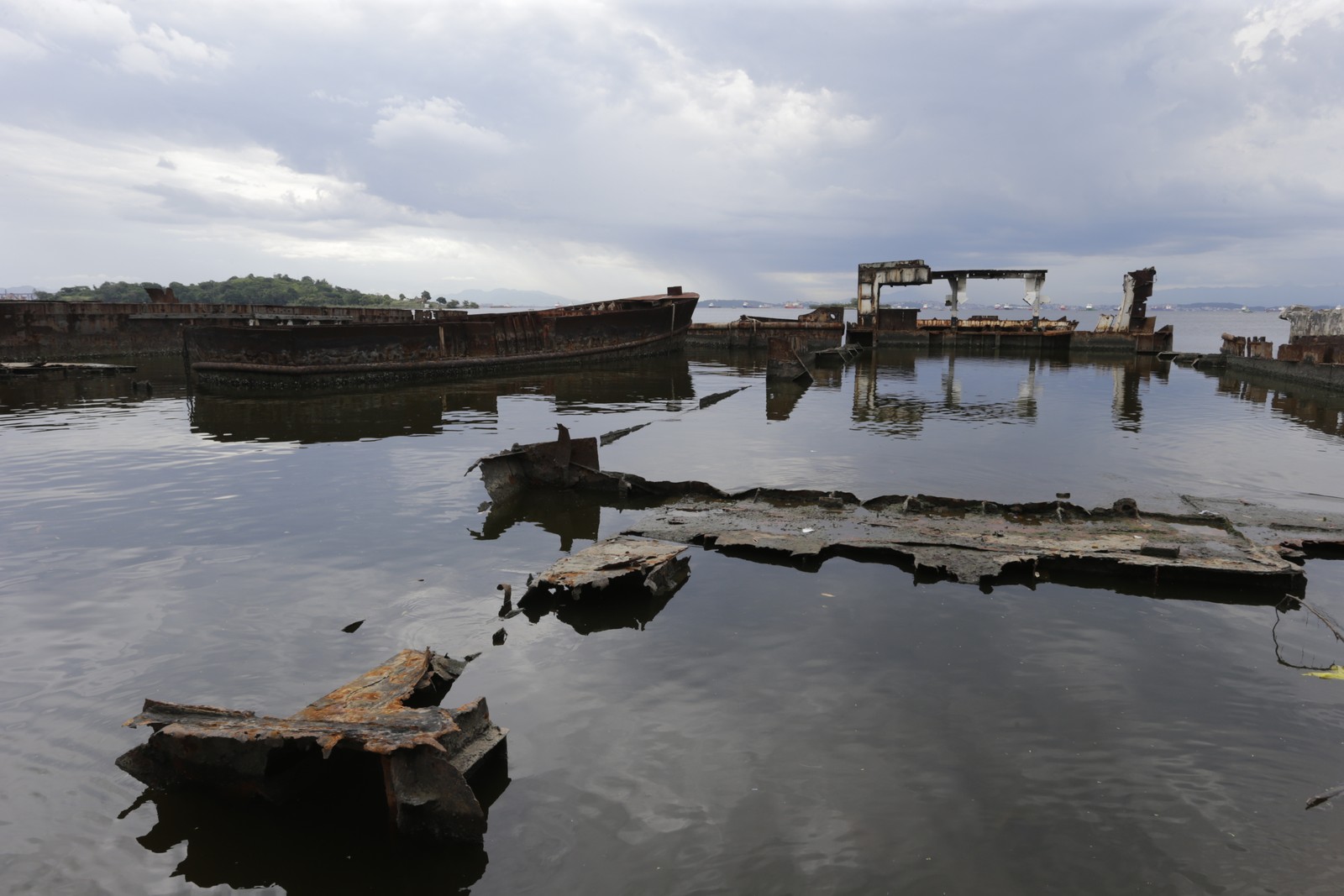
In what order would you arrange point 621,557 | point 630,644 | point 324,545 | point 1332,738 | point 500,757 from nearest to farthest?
point 500,757, point 1332,738, point 630,644, point 621,557, point 324,545

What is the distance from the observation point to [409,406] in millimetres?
20438

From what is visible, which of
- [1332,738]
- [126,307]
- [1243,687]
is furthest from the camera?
[126,307]

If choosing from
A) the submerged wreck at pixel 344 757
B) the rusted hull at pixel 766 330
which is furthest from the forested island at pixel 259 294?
the submerged wreck at pixel 344 757

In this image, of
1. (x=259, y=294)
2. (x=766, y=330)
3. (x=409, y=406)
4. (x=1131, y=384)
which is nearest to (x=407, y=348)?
(x=409, y=406)

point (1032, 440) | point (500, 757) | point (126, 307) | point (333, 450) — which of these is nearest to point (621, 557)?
point (500, 757)

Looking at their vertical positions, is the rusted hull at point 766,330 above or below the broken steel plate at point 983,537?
above

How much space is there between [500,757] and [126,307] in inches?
1593

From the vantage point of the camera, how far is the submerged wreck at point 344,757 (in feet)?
12.6

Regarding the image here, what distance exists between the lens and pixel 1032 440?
15820 mm

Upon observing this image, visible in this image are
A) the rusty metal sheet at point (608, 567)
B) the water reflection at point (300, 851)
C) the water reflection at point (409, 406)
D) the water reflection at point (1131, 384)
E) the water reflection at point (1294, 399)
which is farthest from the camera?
the water reflection at point (1131, 384)

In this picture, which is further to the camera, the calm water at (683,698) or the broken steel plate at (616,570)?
the broken steel plate at (616,570)

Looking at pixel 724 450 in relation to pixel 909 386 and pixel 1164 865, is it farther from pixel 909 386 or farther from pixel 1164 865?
pixel 909 386

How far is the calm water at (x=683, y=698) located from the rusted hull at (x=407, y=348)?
468 inches

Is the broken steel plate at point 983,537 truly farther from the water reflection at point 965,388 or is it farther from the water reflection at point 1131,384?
the water reflection at point 1131,384
